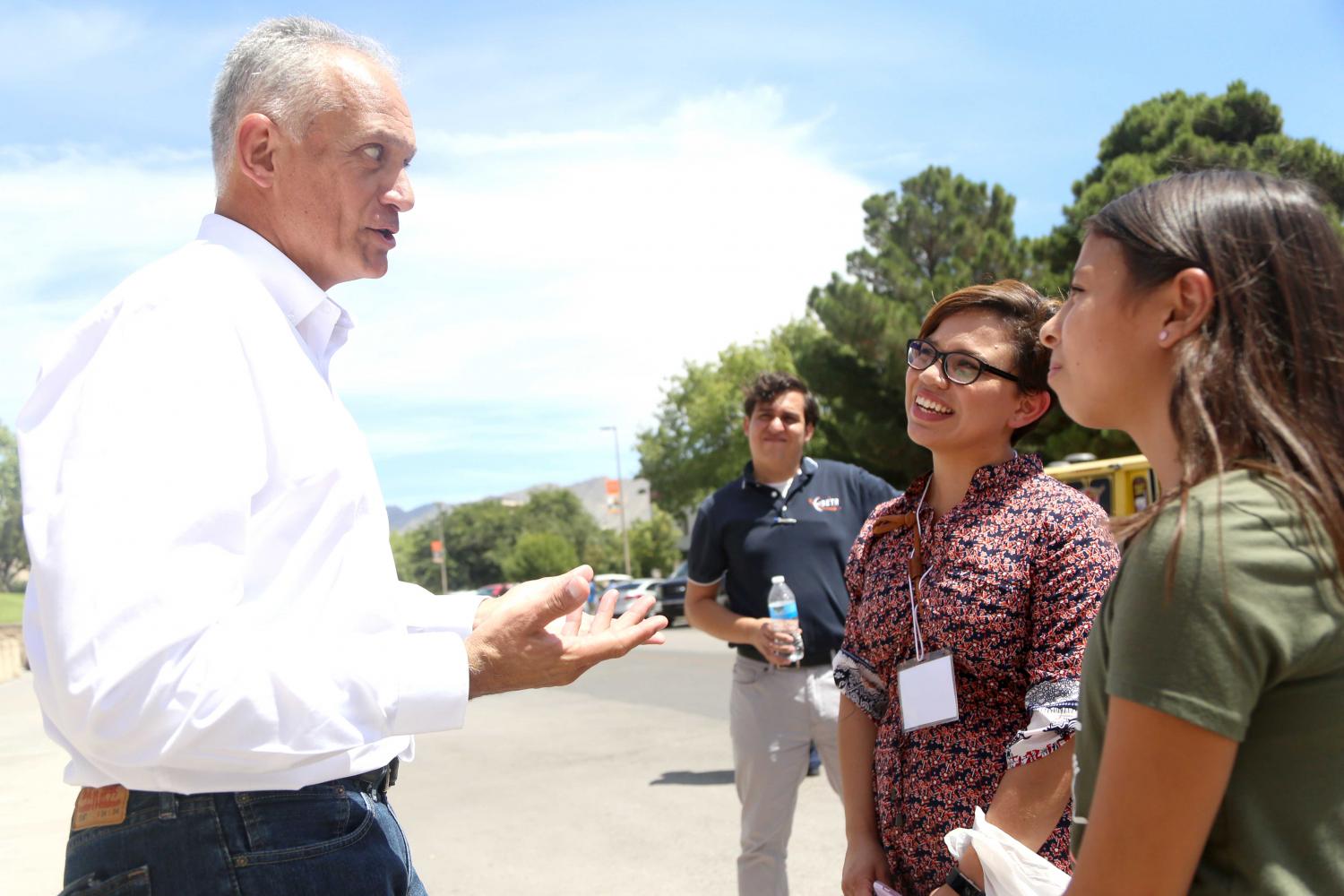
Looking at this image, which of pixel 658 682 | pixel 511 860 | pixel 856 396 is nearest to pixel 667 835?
pixel 511 860

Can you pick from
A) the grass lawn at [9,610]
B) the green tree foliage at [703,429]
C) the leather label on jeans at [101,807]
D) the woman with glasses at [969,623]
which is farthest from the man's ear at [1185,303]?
the green tree foliage at [703,429]

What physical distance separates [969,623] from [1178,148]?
25702mm

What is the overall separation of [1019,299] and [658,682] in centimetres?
1238

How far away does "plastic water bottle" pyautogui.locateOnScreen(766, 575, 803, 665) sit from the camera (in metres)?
4.53

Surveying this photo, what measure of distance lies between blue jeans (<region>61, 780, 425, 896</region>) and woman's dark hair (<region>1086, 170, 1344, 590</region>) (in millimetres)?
1233

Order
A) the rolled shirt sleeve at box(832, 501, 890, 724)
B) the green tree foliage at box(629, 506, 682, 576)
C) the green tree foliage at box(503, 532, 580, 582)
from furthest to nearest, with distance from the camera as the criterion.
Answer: the green tree foliage at box(503, 532, 580, 582) < the green tree foliage at box(629, 506, 682, 576) < the rolled shirt sleeve at box(832, 501, 890, 724)

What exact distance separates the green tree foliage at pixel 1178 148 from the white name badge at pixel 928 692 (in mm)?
21097

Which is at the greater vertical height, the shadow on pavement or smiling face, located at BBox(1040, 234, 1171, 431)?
smiling face, located at BBox(1040, 234, 1171, 431)

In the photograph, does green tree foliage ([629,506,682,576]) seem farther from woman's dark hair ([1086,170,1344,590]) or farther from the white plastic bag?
woman's dark hair ([1086,170,1344,590])

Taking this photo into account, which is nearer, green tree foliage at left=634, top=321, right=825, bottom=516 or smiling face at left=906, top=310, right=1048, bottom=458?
smiling face at left=906, top=310, right=1048, bottom=458

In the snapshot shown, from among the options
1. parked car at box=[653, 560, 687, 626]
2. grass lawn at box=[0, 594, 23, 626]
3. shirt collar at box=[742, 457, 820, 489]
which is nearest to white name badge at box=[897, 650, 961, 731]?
shirt collar at box=[742, 457, 820, 489]

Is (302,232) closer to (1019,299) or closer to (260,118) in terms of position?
(260,118)

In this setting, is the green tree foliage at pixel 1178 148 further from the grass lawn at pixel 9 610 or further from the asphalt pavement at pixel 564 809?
the grass lawn at pixel 9 610

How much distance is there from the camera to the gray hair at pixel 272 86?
2002 mm
